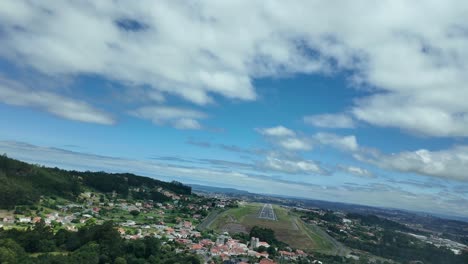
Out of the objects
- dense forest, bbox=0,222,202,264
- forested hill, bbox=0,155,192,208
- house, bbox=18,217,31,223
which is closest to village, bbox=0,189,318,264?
house, bbox=18,217,31,223

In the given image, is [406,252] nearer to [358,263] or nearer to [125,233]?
[358,263]

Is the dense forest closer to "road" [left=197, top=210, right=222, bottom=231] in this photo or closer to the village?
the village

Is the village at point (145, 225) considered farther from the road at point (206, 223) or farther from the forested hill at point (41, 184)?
the forested hill at point (41, 184)

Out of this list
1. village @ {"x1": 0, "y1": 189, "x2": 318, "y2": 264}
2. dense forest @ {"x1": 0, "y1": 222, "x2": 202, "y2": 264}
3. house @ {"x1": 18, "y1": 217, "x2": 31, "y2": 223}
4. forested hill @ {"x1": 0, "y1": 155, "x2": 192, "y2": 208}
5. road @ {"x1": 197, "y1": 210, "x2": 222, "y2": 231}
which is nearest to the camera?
dense forest @ {"x1": 0, "y1": 222, "x2": 202, "y2": 264}

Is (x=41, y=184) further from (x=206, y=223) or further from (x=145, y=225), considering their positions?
(x=206, y=223)

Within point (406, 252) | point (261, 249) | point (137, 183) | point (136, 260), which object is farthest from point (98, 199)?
point (406, 252)

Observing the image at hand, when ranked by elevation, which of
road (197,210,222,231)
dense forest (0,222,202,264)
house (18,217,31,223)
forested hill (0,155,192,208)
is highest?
forested hill (0,155,192,208)

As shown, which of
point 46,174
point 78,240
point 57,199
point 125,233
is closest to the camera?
point 78,240
